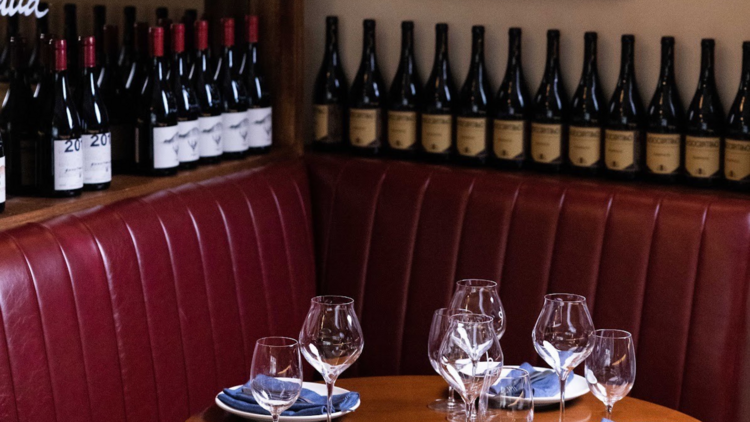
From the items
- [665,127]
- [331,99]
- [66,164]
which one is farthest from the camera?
[331,99]

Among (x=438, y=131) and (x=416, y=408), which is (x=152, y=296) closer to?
(x=416, y=408)

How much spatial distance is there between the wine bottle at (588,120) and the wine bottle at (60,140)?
3.75 feet

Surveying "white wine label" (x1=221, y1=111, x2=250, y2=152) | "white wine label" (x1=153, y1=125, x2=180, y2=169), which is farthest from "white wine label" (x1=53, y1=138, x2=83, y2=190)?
"white wine label" (x1=221, y1=111, x2=250, y2=152)

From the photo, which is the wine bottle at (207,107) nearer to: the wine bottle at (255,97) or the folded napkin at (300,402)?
the wine bottle at (255,97)

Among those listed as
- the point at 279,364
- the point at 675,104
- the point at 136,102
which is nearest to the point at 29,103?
the point at 136,102

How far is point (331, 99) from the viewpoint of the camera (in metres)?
2.75

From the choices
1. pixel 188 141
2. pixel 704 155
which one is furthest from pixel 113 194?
pixel 704 155

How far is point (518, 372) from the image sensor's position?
1.27 metres

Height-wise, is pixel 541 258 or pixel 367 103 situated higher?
pixel 367 103

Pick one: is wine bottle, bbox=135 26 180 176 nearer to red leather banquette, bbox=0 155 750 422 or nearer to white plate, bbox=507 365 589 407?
red leather banquette, bbox=0 155 750 422

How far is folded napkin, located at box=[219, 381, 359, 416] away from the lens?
4.85 ft

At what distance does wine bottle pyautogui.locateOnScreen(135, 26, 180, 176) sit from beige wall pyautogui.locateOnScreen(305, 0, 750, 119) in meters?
0.60

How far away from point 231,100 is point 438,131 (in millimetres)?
549

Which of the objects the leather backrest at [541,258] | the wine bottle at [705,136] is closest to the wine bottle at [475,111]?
the leather backrest at [541,258]
